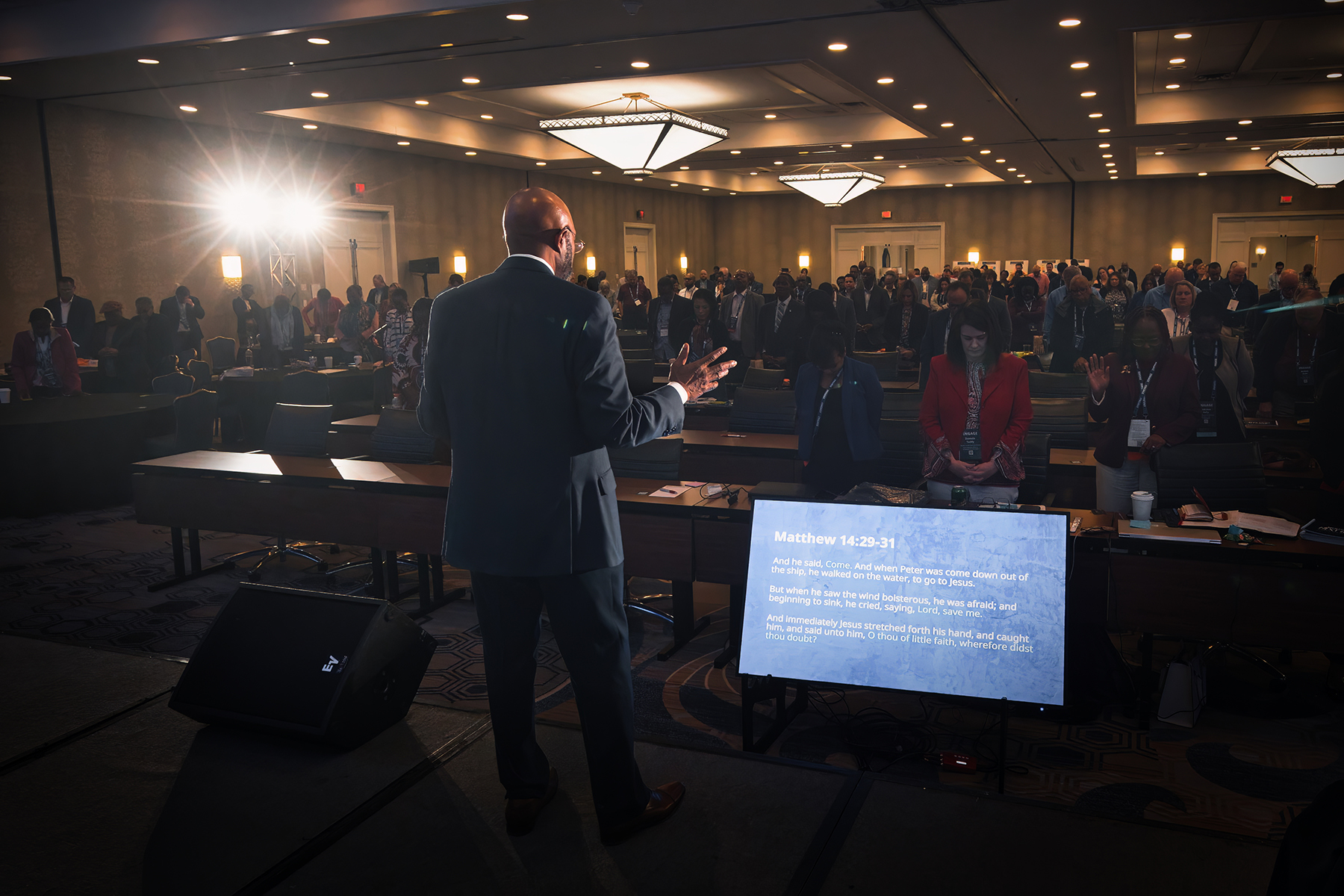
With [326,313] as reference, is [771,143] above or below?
above

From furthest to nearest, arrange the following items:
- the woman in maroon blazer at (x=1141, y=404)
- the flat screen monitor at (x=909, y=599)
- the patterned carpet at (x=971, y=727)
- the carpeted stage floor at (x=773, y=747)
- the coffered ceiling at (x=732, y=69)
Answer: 1. the coffered ceiling at (x=732, y=69)
2. the woman in maroon blazer at (x=1141, y=404)
3. the patterned carpet at (x=971, y=727)
4. the flat screen monitor at (x=909, y=599)
5. the carpeted stage floor at (x=773, y=747)

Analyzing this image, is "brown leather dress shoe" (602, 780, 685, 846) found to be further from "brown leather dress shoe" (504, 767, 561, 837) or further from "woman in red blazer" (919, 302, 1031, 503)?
"woman in red blazer" (919, 302, 1031, 503)

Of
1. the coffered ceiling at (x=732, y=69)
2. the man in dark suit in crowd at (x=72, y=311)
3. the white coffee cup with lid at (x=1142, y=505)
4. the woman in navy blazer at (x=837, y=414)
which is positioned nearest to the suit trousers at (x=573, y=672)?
the white coffee cup with lid at (x=1142, y=505)

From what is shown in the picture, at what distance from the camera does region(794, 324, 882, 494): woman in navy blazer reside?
A: 4543mm

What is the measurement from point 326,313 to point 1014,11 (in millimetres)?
10537

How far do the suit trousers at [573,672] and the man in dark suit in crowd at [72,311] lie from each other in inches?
404

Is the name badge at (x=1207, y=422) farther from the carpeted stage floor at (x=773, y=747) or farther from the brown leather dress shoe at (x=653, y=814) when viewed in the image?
the brown leather dress shoe at (x=653, y=814)

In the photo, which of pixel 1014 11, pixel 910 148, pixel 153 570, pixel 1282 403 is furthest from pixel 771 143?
pixel 153 570

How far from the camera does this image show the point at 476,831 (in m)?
2.12

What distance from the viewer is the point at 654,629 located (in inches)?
189

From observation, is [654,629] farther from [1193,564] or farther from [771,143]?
[771,143]

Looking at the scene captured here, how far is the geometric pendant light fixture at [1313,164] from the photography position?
44.9 ft

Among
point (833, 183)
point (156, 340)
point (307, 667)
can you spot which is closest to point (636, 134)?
point (156, 340)

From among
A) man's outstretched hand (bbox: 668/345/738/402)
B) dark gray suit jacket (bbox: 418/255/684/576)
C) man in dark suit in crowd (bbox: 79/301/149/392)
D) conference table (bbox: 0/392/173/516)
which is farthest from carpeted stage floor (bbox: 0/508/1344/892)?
man in dark suit in crowd (bbox: 79/301/149/392)
